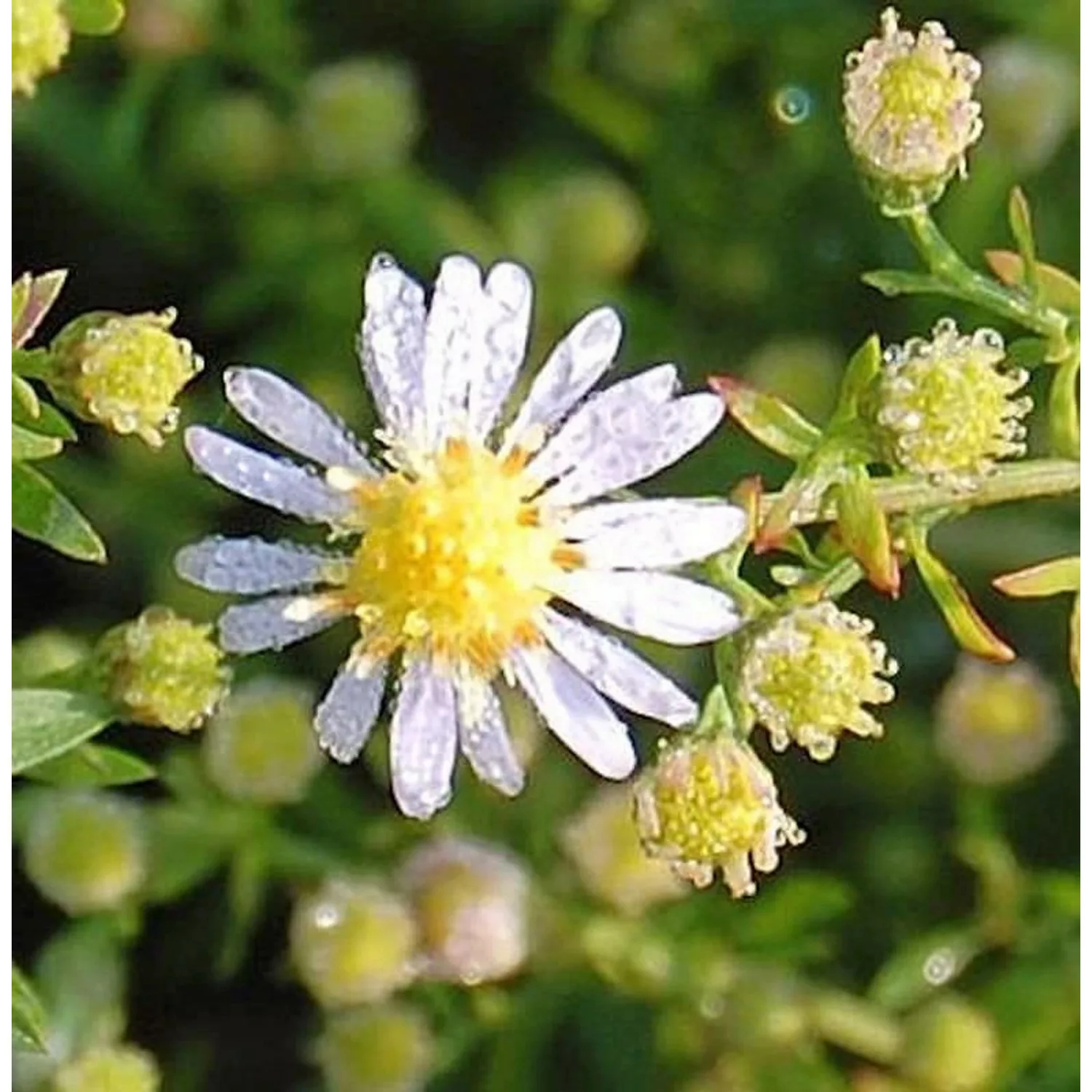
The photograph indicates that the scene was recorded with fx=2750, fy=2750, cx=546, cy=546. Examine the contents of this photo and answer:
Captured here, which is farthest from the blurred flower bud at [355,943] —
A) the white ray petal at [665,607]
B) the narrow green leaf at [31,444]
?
the narrow green leaf at [31,444]

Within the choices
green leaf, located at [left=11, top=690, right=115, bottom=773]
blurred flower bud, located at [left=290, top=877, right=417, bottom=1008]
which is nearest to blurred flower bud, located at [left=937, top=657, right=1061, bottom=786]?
blurred flower bud, located at [left=290, top=877, right=417, bottom=1008]

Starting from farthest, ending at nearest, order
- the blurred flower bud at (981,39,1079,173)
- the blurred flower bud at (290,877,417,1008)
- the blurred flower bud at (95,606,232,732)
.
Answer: the blurred flower bud at (981,39,1079,173)
the blurred flower bud at (290,877,417,1008)
the blurred flower bud at (95,606,232,732)

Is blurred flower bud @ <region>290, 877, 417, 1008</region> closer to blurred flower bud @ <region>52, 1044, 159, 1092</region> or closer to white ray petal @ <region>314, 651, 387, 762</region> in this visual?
blurred flower bud @ <region>52, 1044, 159, 1092</region>

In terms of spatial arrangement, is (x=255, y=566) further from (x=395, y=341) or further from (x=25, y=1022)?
(x=25, y=1022)

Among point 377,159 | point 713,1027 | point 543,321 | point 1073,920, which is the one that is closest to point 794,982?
point 713,1027

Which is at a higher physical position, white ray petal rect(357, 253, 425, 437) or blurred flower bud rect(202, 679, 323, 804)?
white ray petal rect(357, 253, 425, 437)

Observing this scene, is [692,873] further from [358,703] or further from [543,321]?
[543,321]

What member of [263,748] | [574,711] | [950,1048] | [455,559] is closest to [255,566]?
[455,559]

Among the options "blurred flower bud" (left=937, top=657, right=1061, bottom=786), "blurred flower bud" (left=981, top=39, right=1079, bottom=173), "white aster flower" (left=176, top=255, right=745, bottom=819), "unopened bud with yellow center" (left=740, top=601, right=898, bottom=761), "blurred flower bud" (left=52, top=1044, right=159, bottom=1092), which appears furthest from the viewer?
"blurred flower bud" (left=981, top=39, right=1079, bottom=173)
